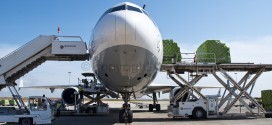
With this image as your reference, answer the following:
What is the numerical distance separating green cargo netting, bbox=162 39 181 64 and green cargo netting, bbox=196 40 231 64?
1.87 meters

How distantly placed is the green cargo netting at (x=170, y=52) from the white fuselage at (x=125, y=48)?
824 cm

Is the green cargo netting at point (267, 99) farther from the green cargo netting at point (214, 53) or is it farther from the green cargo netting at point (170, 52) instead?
the green cargo netting at point (170, 52)

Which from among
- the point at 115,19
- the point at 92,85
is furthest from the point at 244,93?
the point at 115,19

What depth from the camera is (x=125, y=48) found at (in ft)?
33.8

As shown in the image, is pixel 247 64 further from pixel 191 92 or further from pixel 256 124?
pixel 256 124

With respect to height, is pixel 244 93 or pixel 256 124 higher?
pixel 244 93

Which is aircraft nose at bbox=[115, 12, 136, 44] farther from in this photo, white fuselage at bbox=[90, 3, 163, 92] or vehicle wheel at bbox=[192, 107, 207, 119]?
vehicle wheel at bbox=[192, 107, 207, 119]

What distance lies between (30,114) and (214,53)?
39.4ft

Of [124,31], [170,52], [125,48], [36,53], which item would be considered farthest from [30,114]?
[170,52]

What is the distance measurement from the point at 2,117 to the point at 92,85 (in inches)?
400

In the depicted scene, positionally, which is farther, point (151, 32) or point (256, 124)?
point (256, 124)

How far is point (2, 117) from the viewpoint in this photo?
14.3 metres

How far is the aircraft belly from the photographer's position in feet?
34.4

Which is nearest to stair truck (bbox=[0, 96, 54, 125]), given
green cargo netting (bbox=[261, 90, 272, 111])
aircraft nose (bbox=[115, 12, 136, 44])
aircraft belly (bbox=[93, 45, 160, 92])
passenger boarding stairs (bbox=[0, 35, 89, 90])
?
passenger boarding stairs (bbox=[0, 35, 89, 90])
